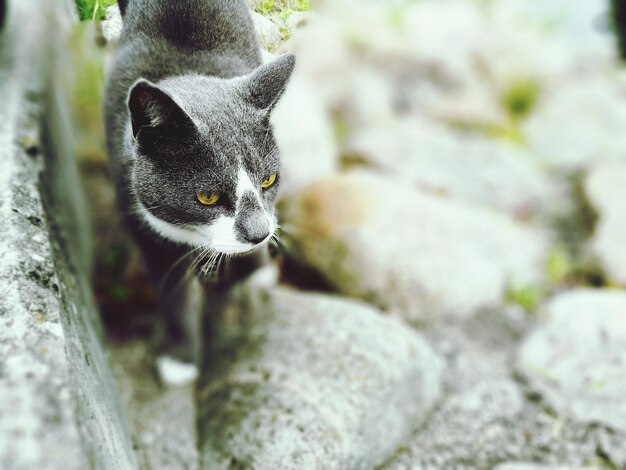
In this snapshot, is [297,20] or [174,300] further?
[174,300]

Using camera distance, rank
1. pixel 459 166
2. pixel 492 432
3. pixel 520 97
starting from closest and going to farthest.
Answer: pixel 492 432 → pixel 459 166 → pixel 520 97

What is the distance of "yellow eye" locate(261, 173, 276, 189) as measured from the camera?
1.68 m

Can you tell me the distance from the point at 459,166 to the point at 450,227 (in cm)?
98

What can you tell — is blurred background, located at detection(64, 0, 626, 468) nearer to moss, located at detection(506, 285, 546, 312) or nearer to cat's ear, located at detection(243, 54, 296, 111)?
moss, located at detection(506, 285, 546, 312)

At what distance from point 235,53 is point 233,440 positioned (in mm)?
1233

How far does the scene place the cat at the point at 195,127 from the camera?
1.55m

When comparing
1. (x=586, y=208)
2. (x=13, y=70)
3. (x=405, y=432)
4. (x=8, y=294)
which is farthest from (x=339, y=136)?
(x=8, y=294)

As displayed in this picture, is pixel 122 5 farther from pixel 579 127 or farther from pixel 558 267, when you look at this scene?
pixel 579 127

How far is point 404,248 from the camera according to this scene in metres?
2.83

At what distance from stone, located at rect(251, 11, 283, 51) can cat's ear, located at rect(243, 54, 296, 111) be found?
0.15 m

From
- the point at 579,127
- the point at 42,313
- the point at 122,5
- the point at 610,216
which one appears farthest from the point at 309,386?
the point at 579,127

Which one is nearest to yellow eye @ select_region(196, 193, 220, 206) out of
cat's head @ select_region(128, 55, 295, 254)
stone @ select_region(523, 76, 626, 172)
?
cat's head @ select_region(128, 55, 295, 254)

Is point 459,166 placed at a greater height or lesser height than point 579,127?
lesser

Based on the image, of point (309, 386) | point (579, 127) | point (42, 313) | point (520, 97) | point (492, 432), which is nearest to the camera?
point (42, 313)
